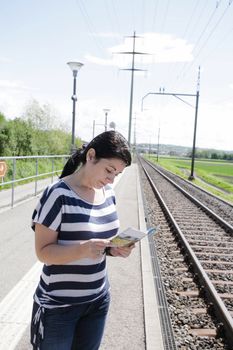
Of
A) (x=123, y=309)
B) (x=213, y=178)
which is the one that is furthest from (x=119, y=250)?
(x=213, y=178)

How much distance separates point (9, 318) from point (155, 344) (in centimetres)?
152

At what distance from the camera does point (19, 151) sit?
73.9 feet

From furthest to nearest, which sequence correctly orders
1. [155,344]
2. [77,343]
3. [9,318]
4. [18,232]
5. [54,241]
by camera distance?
[18,232], [9,318], [155,344], [77,343], [54,241]

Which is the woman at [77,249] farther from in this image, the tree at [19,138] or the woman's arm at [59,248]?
the tree at [19,138]

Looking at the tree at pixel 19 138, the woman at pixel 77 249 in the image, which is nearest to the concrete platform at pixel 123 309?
the woman at pixel 77 249

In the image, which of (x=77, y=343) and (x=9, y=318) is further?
(x=9, y=318)

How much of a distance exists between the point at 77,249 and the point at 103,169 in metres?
0.45

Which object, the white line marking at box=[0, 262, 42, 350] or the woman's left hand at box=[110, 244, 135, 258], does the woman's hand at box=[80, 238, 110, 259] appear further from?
the white line marking at box=[0, 262, 42, 350]

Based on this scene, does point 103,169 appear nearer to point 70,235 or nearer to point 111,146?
point 111,146

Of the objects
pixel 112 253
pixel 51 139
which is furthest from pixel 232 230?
pixel 51 139

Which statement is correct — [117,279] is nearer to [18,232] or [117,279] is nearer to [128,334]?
[128,334]

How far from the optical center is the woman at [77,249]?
2178 millimetres

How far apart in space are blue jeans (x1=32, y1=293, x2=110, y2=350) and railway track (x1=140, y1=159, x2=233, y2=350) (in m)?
2.20

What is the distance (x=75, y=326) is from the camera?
236 cm
